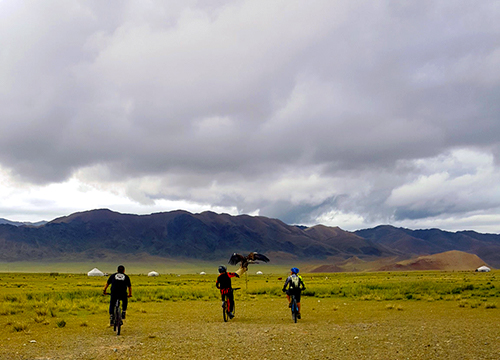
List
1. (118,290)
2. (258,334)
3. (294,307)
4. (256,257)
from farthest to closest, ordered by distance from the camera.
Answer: (256,257)
(294,307)
(118,290)
(258,334)

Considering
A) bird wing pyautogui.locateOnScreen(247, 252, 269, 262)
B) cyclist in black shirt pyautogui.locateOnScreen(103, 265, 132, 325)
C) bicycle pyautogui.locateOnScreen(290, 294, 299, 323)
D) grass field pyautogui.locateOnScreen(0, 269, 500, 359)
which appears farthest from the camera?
bird wing pyautogui.locateOnScreen(247, 252, 269, 262)

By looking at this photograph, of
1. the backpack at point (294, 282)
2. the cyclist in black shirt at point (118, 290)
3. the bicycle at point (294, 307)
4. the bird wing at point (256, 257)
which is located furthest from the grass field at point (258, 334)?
the bird wing at point (256, 257)

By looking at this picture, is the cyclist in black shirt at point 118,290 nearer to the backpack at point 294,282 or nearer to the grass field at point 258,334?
the grass field at point 258,334

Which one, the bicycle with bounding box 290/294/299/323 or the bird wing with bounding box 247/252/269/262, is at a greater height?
the bird wing with bounding box 247/252/269/262

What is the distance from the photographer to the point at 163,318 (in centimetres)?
2155

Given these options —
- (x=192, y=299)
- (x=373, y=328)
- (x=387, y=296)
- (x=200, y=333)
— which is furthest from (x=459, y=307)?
(x=192, y=299)

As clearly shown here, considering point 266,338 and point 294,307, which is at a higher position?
point 294,307

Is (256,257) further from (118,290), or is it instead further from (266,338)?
(266,338)

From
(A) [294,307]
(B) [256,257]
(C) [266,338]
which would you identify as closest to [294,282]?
(A) [294,307]

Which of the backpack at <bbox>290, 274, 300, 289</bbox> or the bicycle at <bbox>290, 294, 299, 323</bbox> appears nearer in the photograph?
the backpack at <bbox>290, 274, 300, 289</bbox>

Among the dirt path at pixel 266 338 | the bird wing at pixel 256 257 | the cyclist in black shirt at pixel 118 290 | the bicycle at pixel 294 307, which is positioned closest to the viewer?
the dirt path at pixel 266 338

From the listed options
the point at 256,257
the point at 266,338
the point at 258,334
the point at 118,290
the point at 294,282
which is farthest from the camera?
the point at 256,257

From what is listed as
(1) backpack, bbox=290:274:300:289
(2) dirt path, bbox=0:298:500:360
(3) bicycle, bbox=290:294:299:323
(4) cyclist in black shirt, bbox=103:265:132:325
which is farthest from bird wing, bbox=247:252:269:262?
(4) cyclist in black shirt, bbox=103:265:132:325

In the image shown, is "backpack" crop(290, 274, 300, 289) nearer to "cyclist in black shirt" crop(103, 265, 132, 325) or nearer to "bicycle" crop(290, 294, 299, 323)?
"bicycle" crop(290, 294, 299, 323)
